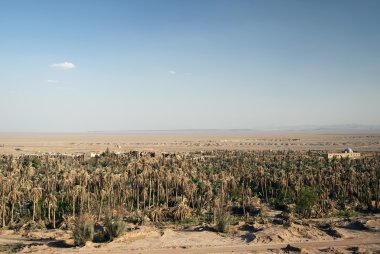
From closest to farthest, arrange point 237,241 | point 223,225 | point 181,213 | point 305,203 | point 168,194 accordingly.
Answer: point 237,241, point 223,225, point 181,213, point 305,203, point 168,194

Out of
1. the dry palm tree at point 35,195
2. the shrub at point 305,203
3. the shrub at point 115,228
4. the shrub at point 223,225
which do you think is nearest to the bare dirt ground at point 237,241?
the shrub at point 115,228

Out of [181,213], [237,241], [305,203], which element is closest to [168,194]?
[181,213]

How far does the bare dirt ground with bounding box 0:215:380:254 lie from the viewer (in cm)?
2192

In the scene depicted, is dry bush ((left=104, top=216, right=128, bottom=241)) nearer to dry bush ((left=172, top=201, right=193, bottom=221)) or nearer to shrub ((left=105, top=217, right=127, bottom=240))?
shrub ((left=105, top=217, right=127, bottom=240))

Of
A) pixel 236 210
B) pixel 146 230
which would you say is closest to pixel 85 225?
pixel 146 230

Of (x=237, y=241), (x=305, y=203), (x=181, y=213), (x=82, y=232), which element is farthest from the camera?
(x=305, y=203)

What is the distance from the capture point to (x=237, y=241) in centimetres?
2372

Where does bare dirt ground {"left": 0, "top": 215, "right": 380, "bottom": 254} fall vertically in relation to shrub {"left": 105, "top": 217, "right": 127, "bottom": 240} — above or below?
below

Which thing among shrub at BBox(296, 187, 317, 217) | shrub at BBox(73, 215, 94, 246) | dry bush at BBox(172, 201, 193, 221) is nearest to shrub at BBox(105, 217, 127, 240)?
shrub at BBox(73, 215, 94, 246)

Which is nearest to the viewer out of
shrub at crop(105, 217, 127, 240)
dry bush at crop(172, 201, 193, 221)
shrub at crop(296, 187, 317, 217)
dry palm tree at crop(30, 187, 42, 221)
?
shrub at crop(105, 217, 127, 240)

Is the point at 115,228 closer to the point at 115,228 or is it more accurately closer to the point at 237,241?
the point at 115,228

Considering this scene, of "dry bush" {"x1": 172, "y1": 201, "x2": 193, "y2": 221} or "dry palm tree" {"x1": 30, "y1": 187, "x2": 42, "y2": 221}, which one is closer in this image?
"dry bush" {"x1": 172, "y1": 201, "x2": 193, "y2": 221}

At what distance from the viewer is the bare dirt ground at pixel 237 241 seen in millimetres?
21923

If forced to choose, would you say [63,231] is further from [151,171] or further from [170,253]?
[151,171]
